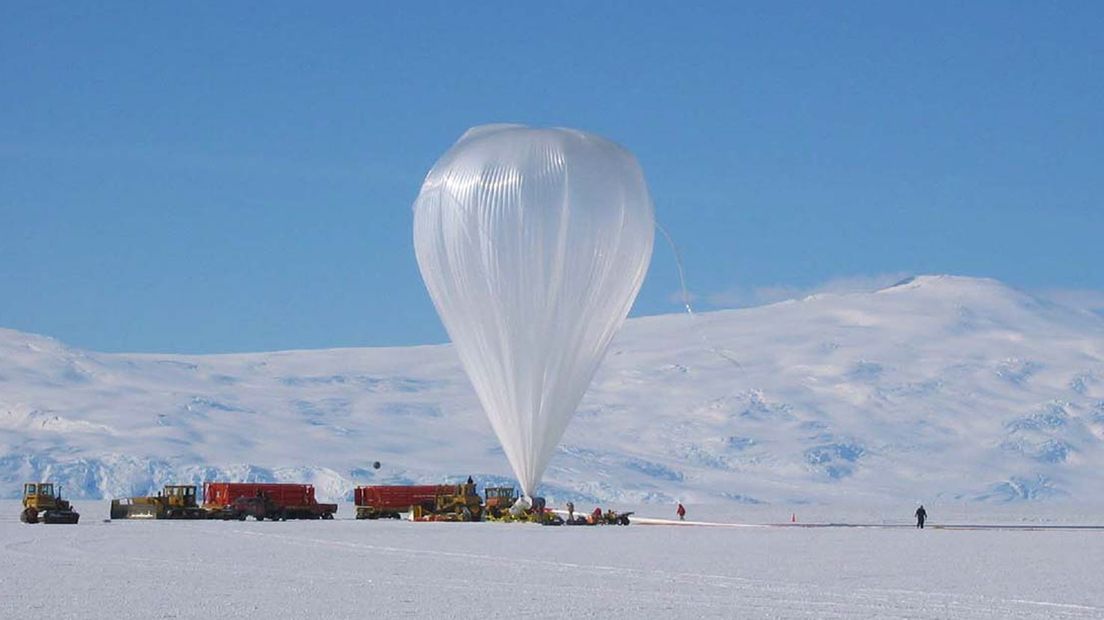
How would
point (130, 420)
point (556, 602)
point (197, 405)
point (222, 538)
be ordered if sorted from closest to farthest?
point (556, 602) < point (222, 538) < point (130, 420) < point (197, 405)

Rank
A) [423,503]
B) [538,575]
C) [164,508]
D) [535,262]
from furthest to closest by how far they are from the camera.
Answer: [423,503] → [164,508] → [535,262] → [538,575]

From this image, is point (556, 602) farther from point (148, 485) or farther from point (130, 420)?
point (130, 420)

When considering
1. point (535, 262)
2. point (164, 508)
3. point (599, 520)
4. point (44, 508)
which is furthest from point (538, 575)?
point (164, 508)

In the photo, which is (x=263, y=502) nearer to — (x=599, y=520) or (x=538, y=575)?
(x=599, y=520)

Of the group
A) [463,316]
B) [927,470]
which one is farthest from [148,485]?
[463,316]

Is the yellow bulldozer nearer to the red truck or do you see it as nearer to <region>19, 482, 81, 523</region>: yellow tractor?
the red truck
